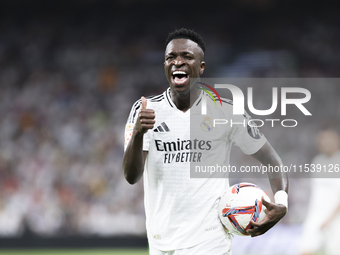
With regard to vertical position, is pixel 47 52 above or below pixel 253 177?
Answer: above

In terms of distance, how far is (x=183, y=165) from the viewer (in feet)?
12.1

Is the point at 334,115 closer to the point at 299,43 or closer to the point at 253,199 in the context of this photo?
the point at 299,43

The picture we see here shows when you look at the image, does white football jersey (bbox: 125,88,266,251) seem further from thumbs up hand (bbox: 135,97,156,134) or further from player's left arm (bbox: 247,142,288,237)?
thumbs up hand (bbox: 135,97,156,134)

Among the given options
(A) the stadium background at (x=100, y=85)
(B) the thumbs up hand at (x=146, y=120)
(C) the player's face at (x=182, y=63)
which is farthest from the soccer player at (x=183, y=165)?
(A) the stadium background at (x=100, y=85)

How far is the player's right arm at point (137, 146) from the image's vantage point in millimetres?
3213

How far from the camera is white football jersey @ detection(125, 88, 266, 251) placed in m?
3.65

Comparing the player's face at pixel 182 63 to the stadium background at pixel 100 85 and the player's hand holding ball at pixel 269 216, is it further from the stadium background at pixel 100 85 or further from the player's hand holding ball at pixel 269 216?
the stadium background at pixel 100 85

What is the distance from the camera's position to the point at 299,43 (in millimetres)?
15359

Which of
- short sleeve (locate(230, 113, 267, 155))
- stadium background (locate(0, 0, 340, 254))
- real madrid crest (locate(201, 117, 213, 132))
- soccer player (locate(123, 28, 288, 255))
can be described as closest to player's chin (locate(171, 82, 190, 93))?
soccer player (locate(123, 28, 288, 255))

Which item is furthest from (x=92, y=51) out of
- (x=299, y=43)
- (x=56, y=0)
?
(x=299, y=43)

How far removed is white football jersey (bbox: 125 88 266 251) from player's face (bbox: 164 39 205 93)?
244 mm

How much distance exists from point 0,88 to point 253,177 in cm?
869

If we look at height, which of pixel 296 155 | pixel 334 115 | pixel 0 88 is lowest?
pixel 296 155

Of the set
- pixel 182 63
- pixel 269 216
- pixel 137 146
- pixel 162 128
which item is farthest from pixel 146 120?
pixel 269 216
